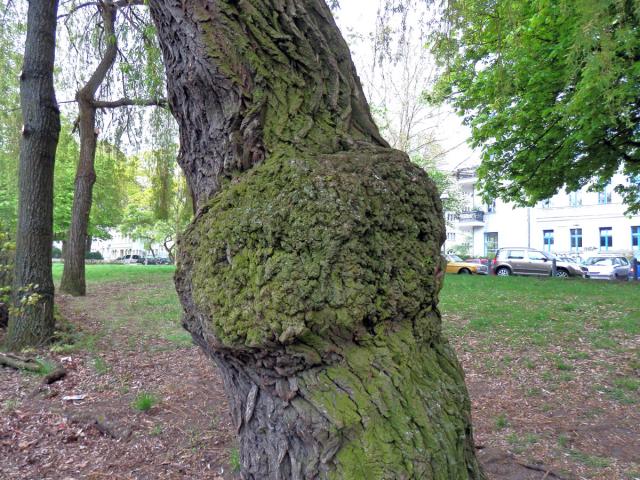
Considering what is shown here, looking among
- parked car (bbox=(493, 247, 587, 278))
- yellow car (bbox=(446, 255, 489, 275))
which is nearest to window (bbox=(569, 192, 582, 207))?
parked car (bbox=(493, 247, 587, 278))

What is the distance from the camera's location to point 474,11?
11.5ft

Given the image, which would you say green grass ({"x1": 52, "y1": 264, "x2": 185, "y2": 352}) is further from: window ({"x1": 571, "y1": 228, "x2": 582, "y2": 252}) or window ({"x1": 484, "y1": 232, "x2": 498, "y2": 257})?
window ({"x1": 484, "y1": 232, "x2": 498, "y2": 257})

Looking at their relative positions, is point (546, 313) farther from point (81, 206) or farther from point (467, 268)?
point (467, 268)

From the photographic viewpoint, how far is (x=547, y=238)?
35.4m

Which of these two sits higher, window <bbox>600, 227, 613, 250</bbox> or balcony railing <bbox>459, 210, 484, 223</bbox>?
balcony railing <bbox>459, 210, 484, 223</bbox>

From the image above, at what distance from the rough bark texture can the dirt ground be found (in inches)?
224

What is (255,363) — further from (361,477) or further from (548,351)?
(548,351)

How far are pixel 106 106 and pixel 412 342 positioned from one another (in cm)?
1067

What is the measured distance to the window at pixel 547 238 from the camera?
1385 inches

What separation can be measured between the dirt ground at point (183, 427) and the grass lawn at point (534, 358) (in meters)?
0.02

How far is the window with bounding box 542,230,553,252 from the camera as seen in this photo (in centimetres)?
3519

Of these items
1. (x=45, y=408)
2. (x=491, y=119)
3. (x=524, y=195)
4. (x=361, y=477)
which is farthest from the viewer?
(x=524, y=195)

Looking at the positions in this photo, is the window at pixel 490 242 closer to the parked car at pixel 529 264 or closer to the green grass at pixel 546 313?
the parked car at pixel 529 264

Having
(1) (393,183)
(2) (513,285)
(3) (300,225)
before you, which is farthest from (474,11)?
(2) (513,285)
